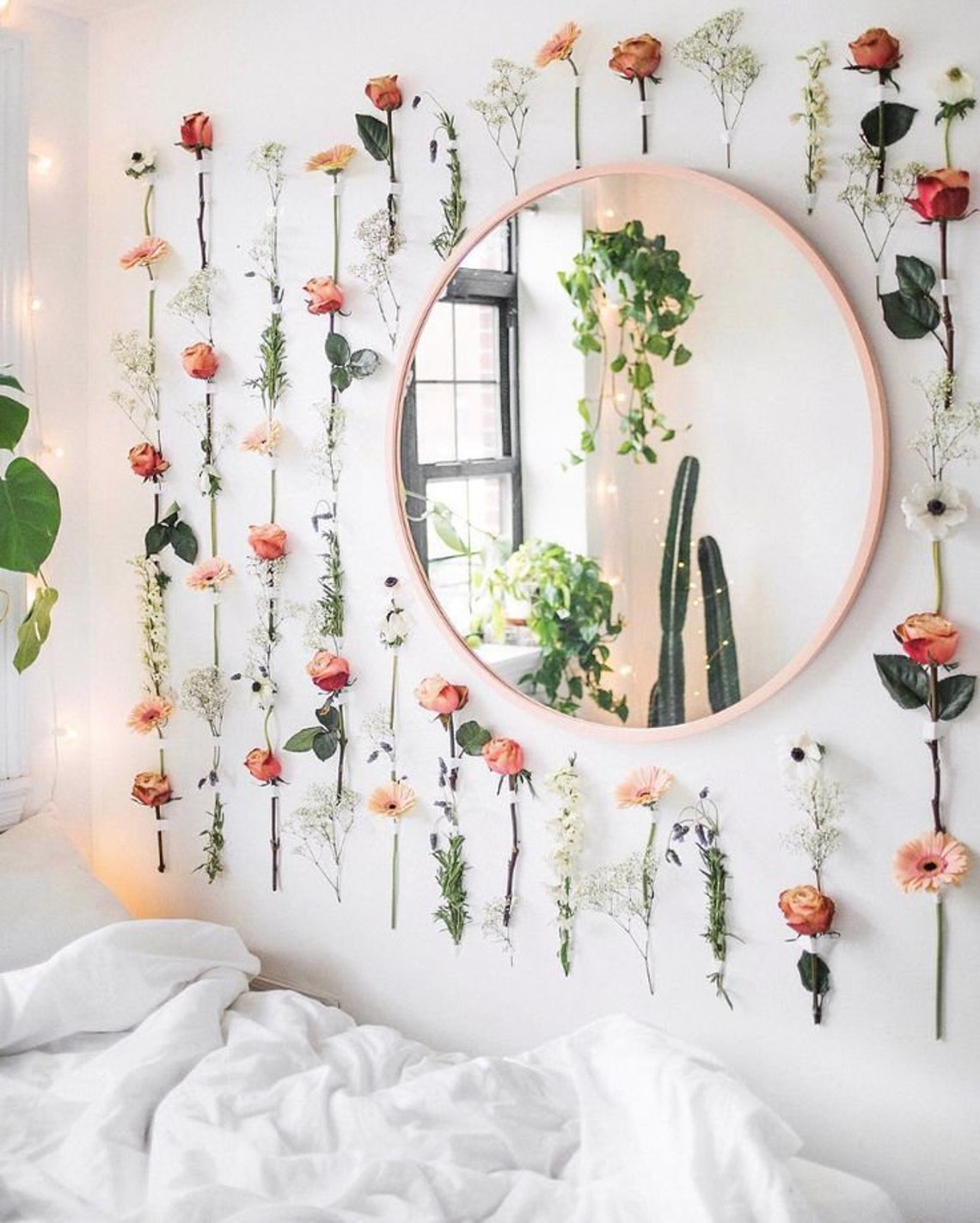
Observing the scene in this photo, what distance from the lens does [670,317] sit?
2178mm

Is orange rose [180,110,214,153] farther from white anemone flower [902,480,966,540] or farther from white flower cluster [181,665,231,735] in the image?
white anemone flower [902,480,966,540]

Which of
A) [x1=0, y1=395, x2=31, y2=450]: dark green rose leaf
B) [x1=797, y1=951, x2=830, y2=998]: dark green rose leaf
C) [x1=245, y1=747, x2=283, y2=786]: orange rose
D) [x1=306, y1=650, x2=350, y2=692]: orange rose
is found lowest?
[x1=797, y1=951, x2=830, y2=998]: dark green rose leaf

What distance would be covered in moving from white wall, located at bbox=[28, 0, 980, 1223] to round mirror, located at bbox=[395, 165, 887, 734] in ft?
0.22

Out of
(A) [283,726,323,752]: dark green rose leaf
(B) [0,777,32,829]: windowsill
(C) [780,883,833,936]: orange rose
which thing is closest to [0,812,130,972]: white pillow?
(B) [0,777,32,829]: windowsill

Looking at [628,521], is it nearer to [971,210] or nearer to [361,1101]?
[971,210]

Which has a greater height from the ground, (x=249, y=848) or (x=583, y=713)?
(x=583, y=713)

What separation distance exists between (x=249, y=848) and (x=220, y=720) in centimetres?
28

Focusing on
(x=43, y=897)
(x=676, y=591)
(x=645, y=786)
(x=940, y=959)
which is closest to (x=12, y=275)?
(x=43, y=897)

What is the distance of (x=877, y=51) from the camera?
1972 mm

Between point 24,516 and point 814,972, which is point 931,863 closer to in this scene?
point 814,972

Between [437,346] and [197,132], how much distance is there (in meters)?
0.78

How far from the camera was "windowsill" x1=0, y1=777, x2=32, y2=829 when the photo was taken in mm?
2922

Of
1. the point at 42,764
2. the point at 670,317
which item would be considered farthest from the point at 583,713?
the point at 42,764

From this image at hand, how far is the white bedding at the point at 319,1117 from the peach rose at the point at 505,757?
18.8 inches
